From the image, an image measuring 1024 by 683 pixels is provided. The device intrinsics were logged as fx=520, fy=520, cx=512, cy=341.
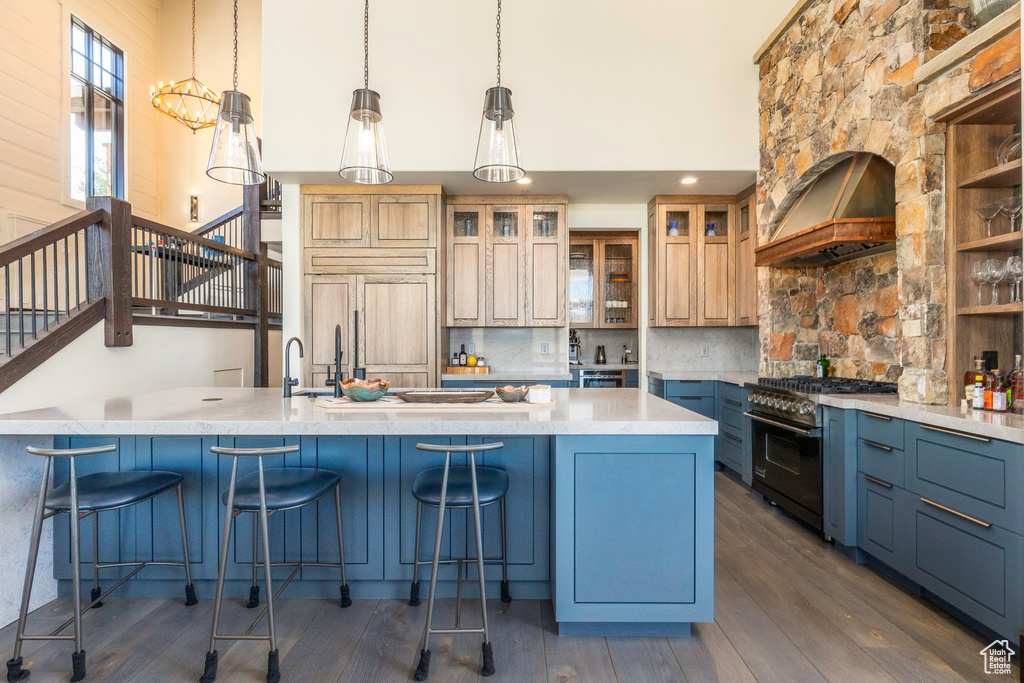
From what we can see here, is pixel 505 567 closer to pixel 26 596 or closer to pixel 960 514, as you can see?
pixel 26 596

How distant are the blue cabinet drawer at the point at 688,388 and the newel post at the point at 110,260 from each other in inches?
179

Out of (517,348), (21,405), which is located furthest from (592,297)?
(21,405)

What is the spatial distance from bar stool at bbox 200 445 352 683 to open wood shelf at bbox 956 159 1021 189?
11.0 feet

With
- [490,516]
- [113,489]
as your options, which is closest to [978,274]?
[490,516]

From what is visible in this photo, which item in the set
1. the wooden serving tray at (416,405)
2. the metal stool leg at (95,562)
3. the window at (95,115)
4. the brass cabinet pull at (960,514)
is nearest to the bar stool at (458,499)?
the wooden serving tray at (416,405)

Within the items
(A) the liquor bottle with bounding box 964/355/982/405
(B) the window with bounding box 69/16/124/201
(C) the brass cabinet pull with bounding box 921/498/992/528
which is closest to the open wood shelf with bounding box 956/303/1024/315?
(A) the liquor bottle with bounding box 964/355/982/405

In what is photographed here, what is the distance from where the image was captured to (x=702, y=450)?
2.20 meters

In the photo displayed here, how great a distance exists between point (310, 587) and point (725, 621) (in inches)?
78.7

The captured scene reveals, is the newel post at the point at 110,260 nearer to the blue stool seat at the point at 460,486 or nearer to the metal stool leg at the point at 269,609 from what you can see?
the metal stool leg at the point at 269,609

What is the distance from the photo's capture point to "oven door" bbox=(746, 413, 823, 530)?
338 cm

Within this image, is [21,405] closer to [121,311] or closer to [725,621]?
[121,311]

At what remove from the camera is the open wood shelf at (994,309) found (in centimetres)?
241

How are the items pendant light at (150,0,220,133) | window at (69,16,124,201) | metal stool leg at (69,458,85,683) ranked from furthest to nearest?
1. window at (69,16,124,201)
2. pendant light at (150,0,220,133)
3. metal stool leg at (69,458,85,683)

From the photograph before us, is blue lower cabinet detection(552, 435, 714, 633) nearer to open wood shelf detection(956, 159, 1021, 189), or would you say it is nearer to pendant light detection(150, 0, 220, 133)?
open wood shelf detection(956, 159, 1021, 189)
